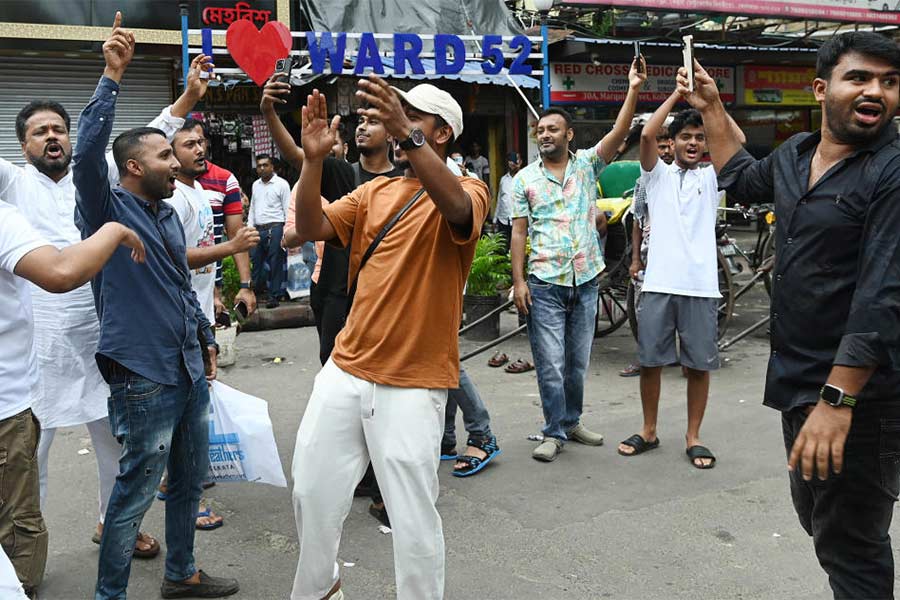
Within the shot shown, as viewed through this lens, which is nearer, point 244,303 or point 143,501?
point 143,501

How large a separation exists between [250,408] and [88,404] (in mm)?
751

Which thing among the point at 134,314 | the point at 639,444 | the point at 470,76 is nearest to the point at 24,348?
the point at 134,314

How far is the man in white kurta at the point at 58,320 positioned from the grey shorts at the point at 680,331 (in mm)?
2931

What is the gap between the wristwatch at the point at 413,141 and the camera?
2684 mm

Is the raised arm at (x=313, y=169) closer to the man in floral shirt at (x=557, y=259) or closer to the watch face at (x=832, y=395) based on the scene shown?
the watch face at (x=832, y=395)

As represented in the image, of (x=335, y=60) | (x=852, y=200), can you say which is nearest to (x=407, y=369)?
(x=852, y=200)

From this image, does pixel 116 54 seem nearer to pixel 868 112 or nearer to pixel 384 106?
pixel 384 106

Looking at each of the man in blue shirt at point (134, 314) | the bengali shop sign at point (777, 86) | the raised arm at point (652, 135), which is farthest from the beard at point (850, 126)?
the bengali shop sign at point (777, 86)

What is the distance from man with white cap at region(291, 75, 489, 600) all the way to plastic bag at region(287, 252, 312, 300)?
751 cm

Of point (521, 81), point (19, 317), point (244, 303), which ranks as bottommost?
point (244, 303)

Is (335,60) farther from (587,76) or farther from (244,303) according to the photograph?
(244,303)

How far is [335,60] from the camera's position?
1131cm

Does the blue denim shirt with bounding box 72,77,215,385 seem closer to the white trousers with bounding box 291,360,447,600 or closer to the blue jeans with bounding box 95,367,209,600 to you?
the blue jeans with bounding box 95,367,209,600

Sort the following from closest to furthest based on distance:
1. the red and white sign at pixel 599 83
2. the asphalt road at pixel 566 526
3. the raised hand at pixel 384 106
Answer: the raised hand at pixel 384 106 < the asphalt road at pixel 566 526 < the red and white sign at pixel 599 83
